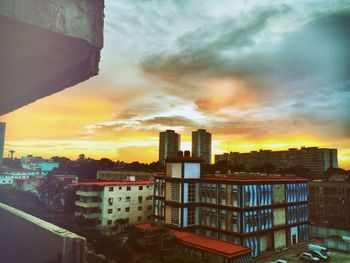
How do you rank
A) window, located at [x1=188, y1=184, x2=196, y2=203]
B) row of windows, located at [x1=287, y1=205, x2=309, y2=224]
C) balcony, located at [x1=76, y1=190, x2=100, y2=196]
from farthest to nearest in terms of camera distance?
balcony, located at [x1=76, y1=190, x2=100, y2=196]
row of windows, located at [x1=287, y1=205, x2=309, y2=224]
window, located at [x1=188, y1=184, x2=196, y2=203]

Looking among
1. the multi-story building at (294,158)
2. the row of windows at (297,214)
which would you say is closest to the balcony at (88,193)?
the row of windows at (297,214)

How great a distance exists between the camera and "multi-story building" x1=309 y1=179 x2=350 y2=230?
49.6 metres

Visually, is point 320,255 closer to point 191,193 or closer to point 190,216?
point 190,216

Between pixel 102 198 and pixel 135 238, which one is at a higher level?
pixel 102 198

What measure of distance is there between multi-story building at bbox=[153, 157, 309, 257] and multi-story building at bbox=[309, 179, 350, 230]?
17694mm

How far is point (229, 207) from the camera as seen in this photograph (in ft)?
104

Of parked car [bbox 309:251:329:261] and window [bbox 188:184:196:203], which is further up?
window [bbox 188:184:196:203]

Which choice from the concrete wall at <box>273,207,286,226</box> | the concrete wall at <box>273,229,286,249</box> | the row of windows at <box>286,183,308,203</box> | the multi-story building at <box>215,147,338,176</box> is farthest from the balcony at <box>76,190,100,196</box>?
the multi-story building at <box>215,147,338,176</box>

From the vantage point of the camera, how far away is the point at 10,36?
6.13 feet

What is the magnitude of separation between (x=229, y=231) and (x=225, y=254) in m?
6.68

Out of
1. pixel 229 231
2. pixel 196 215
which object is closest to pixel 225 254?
pixel 229 231

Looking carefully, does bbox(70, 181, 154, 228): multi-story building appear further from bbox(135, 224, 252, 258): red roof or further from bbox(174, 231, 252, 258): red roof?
bbox(174, 231, 252, 258): red roof

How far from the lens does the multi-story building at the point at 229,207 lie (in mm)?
31453

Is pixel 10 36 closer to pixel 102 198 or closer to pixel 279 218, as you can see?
pixel 279 218
